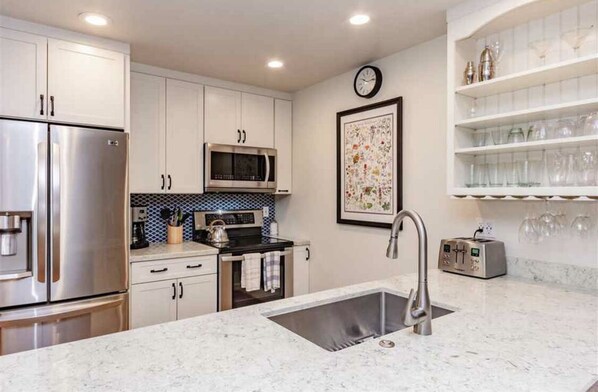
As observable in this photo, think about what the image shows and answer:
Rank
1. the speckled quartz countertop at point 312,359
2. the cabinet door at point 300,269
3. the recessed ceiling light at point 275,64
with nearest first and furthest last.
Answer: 1. the speckled quartz countertop at point 312,359
2. the recessed ceiling light at point 275,64
3. the cabinet door at point 300,269

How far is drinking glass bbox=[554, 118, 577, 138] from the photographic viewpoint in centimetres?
176

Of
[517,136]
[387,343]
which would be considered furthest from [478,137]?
[387,343]

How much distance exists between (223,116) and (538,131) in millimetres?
2449

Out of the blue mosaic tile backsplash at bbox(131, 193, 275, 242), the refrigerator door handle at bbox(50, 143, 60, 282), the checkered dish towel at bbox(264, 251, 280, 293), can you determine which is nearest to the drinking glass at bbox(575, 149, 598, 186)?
the checkered dish towel at bbox(264, 251, 280, 293)

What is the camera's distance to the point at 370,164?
114 inches

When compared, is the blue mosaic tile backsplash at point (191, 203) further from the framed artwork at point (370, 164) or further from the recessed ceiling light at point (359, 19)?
the recessed ceiling light at point (359, 19)

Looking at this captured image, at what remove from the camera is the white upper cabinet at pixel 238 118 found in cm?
334

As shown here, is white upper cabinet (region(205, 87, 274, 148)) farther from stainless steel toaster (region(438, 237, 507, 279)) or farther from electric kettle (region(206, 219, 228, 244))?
stainless steel toaster (region(438, 237, 507, 279))

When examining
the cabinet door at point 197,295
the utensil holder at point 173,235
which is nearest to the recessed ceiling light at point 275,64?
the utensil holder at point 173,235

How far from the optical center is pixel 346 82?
3.16 meters

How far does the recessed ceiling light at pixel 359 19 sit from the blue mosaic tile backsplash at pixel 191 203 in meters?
2.12

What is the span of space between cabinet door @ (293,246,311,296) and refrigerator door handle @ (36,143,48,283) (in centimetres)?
194

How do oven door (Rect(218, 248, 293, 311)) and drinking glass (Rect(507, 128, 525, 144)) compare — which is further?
oven door (Rect(218, 248, 293, 311))

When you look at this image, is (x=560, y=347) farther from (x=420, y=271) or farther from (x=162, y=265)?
(x=162, y=265)
